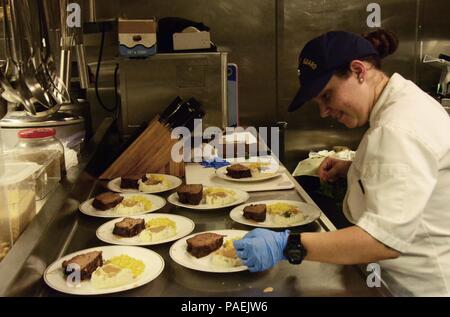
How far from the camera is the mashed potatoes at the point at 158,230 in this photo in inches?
67.1

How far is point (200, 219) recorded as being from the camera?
1.97 meters

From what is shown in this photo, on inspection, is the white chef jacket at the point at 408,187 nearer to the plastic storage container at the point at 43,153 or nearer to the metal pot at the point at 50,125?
the plastic storage container at the point at 43,153

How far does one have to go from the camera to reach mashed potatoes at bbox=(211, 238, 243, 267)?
1506mm

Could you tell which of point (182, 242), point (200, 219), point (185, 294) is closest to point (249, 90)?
point (200, 219)

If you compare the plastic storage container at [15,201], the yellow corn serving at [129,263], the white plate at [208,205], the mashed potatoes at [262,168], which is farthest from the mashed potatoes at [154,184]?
the yellow corn serving at [129,263]

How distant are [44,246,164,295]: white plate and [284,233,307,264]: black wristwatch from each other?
Result: 1.19 feet

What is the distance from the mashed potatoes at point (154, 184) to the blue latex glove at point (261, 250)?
87cm

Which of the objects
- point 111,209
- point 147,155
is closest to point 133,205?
point 111,209

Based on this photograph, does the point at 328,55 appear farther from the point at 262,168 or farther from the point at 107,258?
the point at 262,168

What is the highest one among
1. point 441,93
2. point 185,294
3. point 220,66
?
point 220,66

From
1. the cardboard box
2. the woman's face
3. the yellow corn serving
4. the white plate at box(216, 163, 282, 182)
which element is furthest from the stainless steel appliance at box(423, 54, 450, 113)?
the yellow corn serving

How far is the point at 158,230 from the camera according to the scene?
1.74m

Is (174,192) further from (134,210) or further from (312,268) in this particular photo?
(312,268)
